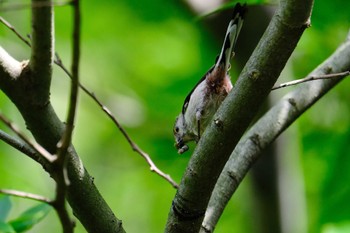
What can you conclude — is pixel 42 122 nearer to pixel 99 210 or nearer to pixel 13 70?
pixel 13 70

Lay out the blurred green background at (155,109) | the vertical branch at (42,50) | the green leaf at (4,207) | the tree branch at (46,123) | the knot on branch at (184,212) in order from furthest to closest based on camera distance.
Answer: the blurred green background at (155,109), the green leaf at (4,207), the knot on branch at (184,212), the tree branch at (46,123), the vertical branch at (42,50)

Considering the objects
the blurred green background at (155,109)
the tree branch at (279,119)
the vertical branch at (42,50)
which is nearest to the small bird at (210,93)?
the tree branch at (279,119)

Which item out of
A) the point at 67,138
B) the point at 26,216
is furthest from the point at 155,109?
the point at 67,138

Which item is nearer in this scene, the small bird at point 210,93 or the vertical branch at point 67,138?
the vertical branch at point 67,138

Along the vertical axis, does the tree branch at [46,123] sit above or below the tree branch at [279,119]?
below

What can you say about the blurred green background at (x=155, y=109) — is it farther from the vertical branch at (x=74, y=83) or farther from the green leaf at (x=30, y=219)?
the vertical branch at (x=74, y=83)

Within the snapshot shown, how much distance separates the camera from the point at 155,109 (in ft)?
21.8

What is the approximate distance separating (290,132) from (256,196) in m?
0.74

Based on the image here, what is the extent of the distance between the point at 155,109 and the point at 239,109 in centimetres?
440

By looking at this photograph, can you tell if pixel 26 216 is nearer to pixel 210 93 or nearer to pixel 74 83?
pixel 74 83

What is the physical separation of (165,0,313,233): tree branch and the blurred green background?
189 cm

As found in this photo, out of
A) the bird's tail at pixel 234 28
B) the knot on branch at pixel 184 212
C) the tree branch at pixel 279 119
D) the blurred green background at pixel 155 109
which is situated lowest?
the knot on branch at pixel 184 212

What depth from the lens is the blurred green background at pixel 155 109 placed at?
527cm

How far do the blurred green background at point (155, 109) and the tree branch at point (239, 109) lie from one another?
1.89m
